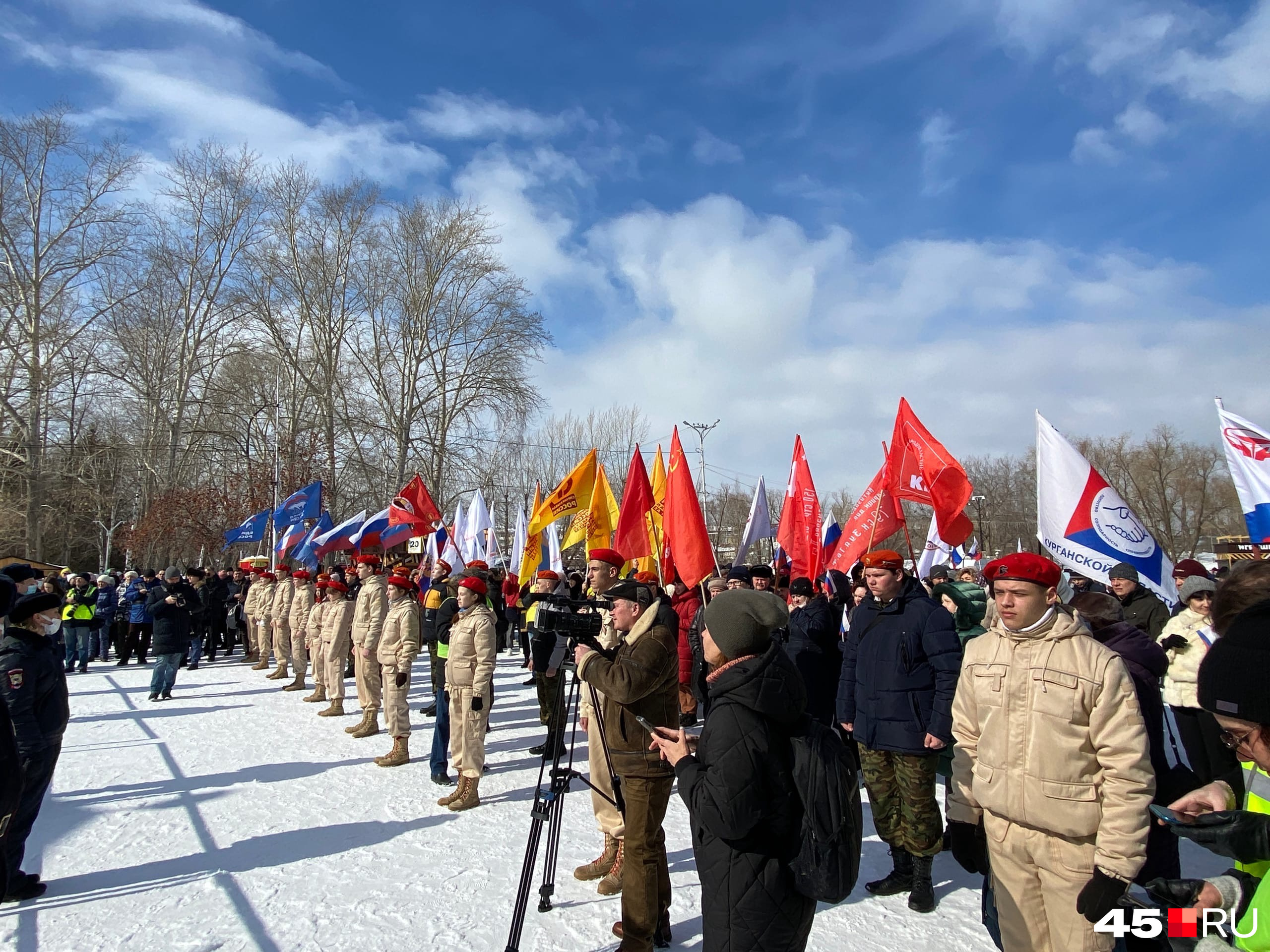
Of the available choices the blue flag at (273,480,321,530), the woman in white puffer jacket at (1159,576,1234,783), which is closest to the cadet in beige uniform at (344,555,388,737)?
the woman in white puffer jacket at (1159,576,1234,783)

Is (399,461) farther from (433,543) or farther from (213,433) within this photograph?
(433,543)

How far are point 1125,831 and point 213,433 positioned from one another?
35.7 meters

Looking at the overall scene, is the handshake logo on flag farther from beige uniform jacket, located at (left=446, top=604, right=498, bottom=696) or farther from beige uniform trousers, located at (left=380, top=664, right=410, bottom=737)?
beige uniform trousers, located at (left=380, top=664, right=410, bottom=737)

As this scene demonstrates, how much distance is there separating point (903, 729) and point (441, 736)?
428cm

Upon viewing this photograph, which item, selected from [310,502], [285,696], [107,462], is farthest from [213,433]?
[285,696]

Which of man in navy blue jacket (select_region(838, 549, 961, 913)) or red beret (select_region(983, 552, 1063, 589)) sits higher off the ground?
red beret (select_region(983, 552, 1063, 589))

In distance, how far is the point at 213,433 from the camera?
31.8 m

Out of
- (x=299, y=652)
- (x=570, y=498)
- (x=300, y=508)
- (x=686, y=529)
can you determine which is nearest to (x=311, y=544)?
(x=300, y=508)

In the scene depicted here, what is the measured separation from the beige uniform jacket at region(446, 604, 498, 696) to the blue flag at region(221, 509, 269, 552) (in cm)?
1557

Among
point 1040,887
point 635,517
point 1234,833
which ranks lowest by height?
point 1040,887

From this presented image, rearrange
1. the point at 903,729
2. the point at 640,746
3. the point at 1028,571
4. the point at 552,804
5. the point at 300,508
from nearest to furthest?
the point at 1028,571 < the point at 640,746 < the point at 552,804 < the point at 903,729 < the point at 300,508

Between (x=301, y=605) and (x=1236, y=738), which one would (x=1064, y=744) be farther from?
(x=301, y=605)

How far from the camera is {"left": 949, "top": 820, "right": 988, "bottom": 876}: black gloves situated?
3164 millimetres

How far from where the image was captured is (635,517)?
8812 mm
